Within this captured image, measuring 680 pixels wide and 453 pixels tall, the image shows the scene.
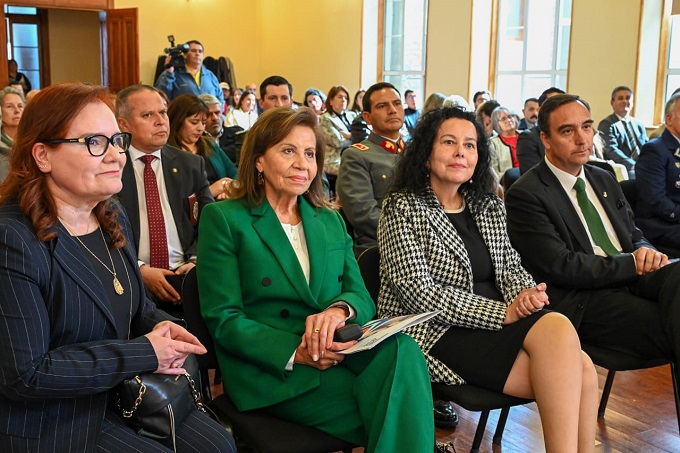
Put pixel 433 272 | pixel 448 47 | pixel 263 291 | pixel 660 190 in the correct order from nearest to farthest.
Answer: pixel 263 291, pixel 433 272, pixel 660 190, pixel 448 47

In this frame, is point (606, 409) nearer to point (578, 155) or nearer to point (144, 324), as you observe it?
point (578, 155)

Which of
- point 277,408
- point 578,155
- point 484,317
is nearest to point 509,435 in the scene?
point 484,317

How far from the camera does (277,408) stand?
6.44 ft

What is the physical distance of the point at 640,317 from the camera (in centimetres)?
263

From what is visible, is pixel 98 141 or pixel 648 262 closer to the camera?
pixel 98 141

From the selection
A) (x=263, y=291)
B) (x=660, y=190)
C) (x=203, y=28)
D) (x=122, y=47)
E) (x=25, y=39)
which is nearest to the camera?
(x=263, y=291)

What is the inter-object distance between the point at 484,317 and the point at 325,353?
2.04ft

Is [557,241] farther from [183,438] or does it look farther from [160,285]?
[183,438]

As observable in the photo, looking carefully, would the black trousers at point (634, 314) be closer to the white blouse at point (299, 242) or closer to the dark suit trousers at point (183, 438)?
the white blouse at point (299, 242)

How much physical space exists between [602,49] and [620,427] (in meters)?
7.94

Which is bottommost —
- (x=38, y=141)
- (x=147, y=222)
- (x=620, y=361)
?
(x=620, y=361)

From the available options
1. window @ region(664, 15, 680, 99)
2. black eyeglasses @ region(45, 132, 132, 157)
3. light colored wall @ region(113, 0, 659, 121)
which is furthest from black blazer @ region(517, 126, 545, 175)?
black eyeglasses @ region(45, 132, 132, 157)

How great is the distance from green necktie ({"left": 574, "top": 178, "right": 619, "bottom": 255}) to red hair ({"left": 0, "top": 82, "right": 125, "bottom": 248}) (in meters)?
2.07

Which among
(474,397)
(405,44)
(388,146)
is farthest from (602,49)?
(474,397)
